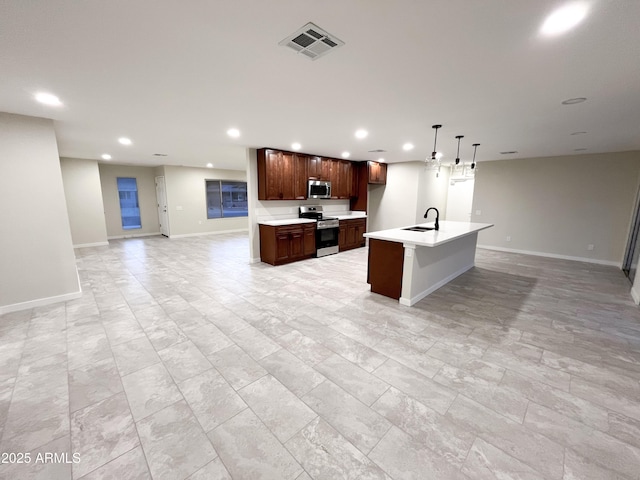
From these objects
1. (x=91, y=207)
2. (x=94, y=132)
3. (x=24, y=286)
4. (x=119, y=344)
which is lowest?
(x=119, y=344)

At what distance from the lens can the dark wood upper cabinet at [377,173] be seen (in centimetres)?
743

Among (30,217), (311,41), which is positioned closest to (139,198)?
(30,217)

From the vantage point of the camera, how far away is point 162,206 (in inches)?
350

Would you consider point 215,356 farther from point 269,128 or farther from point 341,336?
point 269,128

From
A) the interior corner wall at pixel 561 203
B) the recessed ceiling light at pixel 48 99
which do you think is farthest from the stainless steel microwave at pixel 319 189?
the recessed ceiling light at pixel 48 99

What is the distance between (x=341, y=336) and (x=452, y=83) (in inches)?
103

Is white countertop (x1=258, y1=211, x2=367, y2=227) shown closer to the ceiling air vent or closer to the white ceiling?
the white ceiling

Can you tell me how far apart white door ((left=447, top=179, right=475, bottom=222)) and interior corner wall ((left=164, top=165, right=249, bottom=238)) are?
8.18m

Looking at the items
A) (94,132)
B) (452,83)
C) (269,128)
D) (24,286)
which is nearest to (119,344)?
(24,286)

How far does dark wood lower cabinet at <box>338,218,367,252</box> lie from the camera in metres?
6.78

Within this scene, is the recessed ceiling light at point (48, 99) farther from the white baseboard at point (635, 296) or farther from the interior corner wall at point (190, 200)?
the white baseboard at point (635, 296)

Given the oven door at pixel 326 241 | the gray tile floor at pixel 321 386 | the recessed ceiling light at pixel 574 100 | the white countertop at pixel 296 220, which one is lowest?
the gray tile floor at pixel 321 386

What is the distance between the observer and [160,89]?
2.44m

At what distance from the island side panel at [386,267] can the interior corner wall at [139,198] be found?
28.2ft
